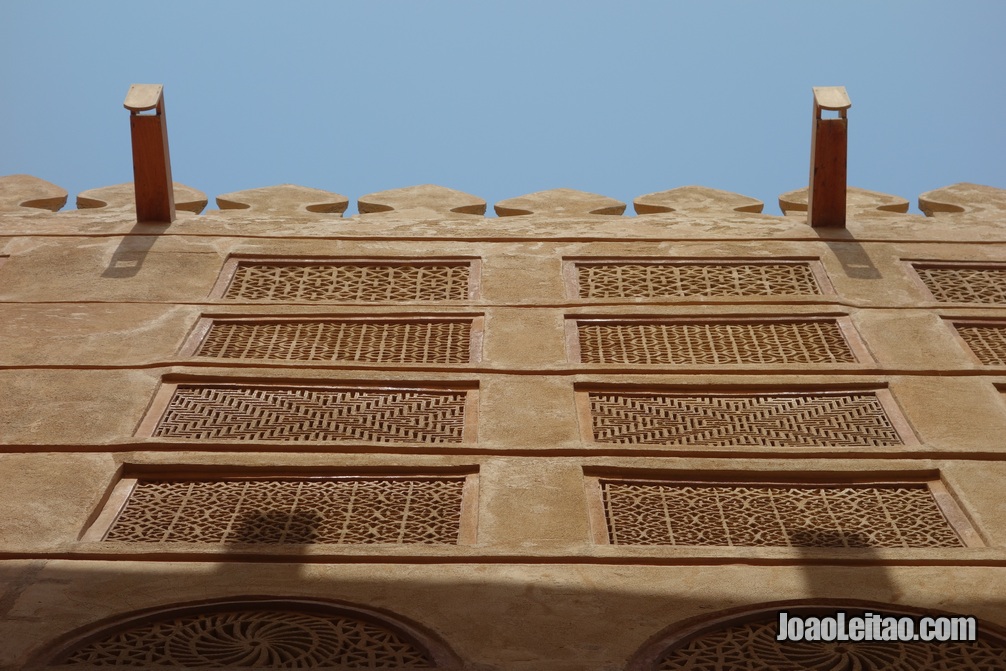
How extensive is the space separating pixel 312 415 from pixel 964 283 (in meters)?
2.81

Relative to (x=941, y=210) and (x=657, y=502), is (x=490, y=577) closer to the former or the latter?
(x=657, y=502)

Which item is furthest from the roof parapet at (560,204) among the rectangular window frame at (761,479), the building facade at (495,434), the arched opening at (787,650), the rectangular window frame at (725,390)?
the arched opening at (787,650)

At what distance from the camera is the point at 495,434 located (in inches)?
183

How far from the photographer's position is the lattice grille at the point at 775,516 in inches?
A: 163

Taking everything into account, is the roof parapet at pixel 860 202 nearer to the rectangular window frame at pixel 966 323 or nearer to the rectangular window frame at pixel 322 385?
the rectangular window frame at pixel 966 323

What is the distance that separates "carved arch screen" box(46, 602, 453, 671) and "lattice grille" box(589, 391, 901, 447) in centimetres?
131

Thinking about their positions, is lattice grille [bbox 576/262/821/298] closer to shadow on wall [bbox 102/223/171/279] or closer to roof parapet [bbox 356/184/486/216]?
roof parapet [bbox 356/184/486/216]

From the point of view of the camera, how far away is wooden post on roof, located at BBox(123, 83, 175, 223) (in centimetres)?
618

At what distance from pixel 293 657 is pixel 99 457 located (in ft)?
4.28

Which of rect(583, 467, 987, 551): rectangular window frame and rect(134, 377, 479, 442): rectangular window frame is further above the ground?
rect(134, 377, 479, 442): rectangular window frame

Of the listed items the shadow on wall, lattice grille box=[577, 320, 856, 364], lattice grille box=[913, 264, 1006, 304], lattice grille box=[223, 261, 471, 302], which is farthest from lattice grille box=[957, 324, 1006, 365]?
the shadow on wall

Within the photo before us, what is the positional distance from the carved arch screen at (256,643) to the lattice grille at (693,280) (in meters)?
2.41

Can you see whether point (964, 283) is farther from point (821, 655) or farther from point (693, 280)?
point (821, 655)

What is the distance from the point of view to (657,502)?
4348 millimetres
